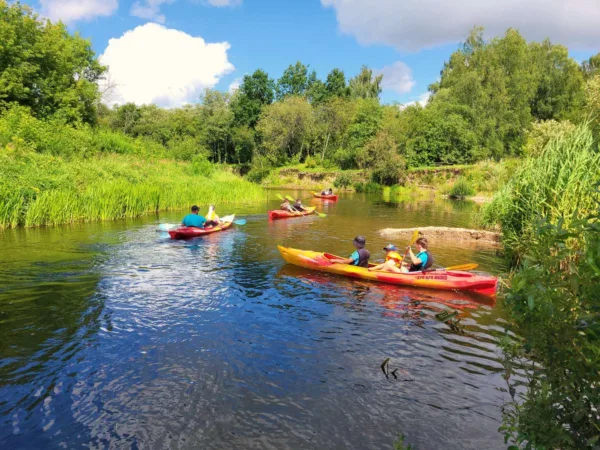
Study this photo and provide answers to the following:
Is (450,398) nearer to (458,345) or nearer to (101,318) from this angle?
(458,345)

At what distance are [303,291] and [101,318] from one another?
401cm

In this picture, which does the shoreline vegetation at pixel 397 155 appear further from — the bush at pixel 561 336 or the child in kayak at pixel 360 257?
the child in kayak at pixel 360 257

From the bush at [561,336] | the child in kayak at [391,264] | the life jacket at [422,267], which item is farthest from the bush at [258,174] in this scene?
the bush at [561,336]

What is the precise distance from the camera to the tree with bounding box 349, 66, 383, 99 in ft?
207

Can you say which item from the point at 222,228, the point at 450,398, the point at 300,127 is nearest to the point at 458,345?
the point at 450,398

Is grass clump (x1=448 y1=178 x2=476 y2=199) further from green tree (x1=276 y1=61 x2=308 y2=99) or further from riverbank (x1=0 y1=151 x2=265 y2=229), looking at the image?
green tree (x1=276 y1=61 x2=308 y2=99)

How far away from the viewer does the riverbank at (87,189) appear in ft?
46.1

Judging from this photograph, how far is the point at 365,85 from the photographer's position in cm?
6331

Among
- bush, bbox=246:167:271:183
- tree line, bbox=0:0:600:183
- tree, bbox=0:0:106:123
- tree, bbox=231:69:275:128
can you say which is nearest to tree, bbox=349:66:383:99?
tree line, bbox=0:0:600:183

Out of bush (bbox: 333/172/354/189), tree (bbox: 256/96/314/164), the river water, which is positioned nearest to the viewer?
the river water

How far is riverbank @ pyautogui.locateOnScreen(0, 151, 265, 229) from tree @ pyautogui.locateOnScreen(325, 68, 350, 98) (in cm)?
4180

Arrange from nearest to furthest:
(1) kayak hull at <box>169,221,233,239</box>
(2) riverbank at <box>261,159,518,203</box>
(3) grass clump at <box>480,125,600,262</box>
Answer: (3) grass clump at <box>480,125,600,262</box>, (1) kayak hull at <box>169,221,233,239</box>, (2) riverbank at <box>261,159,518,203</box>

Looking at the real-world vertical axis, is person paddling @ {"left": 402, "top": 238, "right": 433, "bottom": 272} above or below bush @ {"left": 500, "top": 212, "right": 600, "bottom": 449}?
below

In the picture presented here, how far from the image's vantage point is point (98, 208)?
647 inches
